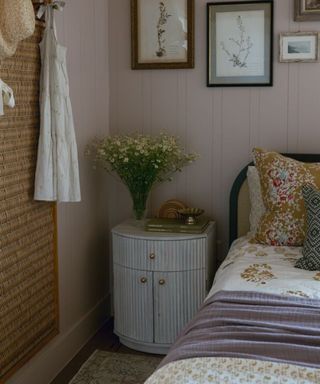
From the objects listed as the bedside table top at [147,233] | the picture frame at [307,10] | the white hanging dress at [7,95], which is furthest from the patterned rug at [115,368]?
the picture frame at [307,10]

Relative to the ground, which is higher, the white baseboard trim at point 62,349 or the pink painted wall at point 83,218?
the pink painted wall at point 83,218

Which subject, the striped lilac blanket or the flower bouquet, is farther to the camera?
the flower bouquet

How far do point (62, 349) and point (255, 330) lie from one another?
1.56 meters

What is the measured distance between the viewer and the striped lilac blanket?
5.49 feet

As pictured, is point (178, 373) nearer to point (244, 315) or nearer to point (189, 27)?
point (244, 315)

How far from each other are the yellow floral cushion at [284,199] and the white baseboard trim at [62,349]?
3.66 feet

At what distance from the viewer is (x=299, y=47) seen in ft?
10.7

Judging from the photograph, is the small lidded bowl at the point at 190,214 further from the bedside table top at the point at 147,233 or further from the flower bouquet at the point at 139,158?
the flower bouquet at the point at 139,158

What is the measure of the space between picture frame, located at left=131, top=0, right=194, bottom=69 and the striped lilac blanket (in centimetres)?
169

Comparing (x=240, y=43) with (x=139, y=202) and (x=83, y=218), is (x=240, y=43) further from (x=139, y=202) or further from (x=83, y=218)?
(x=83, y=218)

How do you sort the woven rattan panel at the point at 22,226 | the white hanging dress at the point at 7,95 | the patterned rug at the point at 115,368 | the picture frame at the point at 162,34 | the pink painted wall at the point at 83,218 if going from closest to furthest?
the white hanging dress at the point at 7,95 → the woven rattan panel at the point at 22,226 → the patterned rug at the point at 115,368 → the pink painted wall at the point at 83,218 → the picture frame at the point at 162,34

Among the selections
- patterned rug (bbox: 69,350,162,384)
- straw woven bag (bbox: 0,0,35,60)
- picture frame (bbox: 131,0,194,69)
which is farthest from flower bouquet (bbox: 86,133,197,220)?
straw woven bag (bbox: 0,0,35,60)

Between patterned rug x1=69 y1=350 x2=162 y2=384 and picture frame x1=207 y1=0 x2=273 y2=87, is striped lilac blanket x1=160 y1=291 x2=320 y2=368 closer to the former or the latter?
patterned rug x1=69 y1=350 x2=162 y2=384

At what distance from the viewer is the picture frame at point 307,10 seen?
3.21 m
